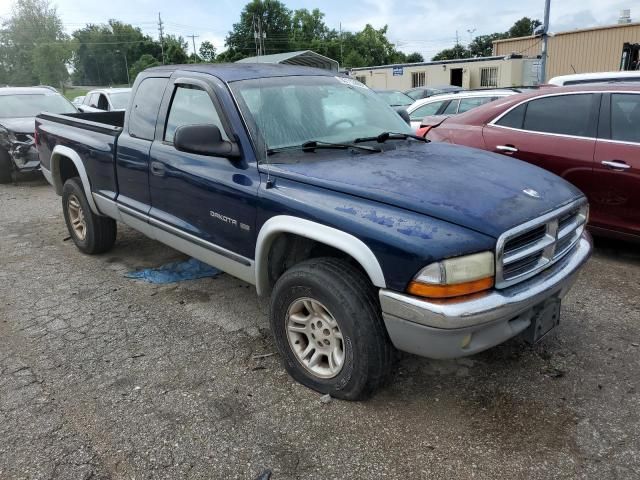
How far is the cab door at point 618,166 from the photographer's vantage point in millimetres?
4582

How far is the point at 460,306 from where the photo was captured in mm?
2443

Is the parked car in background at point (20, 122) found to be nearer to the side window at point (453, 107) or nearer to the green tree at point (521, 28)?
the side window at point (453, 107)

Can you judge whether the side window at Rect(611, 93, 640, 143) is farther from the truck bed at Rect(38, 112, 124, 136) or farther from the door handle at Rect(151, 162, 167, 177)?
the truck bed at Rect(38, 112, 124, 136)

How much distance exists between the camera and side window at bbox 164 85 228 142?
12.1 feet

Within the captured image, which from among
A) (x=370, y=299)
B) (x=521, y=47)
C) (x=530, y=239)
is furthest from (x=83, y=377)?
(x=521, y=47)

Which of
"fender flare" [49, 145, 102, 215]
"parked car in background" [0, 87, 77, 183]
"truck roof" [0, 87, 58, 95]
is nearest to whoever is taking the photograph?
"fender flare" [49, 145, 102, 215]

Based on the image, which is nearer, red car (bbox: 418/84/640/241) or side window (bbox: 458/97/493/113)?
red car (bbox: 418/84/640/241)

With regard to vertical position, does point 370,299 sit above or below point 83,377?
above

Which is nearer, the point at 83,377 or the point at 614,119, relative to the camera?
the point at 83,377

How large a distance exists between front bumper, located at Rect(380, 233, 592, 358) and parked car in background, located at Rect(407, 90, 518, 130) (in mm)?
6117

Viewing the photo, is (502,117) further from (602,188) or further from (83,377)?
(83,377)

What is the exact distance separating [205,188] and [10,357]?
1.70 metres

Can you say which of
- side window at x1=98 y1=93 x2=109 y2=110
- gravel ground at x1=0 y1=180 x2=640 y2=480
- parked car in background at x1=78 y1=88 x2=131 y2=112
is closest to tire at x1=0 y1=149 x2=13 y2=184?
parked car in background at x1=78 y1=88 x2=131 y2=112

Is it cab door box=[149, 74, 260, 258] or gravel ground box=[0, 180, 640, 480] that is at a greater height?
cab door box=[149, 74, 260, 258]
